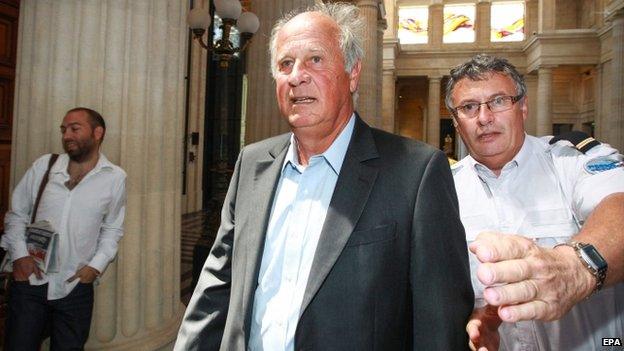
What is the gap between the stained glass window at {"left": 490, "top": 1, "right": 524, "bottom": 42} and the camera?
31.4m

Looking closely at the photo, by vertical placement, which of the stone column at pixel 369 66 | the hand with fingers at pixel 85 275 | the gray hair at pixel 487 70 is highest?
the stone column at pixel 369 66

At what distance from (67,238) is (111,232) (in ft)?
0.80

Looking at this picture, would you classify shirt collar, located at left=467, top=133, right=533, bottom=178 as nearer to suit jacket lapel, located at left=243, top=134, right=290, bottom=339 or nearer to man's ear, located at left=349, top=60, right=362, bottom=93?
man's ear, located at left=349, top=60, right=362, bottom=93

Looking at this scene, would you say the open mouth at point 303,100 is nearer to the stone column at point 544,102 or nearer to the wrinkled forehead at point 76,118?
the wrinkled forehead at point 76,118

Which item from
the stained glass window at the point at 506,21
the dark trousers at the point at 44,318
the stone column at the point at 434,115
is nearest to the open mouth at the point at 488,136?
the dark trousers at the point at 44,318

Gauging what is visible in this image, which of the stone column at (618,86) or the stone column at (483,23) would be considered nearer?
the stone column at (618,86)

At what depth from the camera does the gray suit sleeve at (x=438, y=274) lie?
1.18m

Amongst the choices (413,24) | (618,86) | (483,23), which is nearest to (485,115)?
(618,86)

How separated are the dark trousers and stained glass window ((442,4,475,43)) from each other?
34.2 meters

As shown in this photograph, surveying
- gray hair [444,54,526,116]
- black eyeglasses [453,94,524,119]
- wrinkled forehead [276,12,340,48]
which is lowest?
black eyeglasses [453,94,524,119]

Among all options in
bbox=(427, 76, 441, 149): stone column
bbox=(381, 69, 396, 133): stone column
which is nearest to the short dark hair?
bbox=(381, 69, 396, 133): stone column

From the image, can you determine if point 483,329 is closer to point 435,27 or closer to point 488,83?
point 488,83

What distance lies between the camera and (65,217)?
2.47m

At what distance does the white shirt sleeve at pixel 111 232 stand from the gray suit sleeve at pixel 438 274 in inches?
81.7
